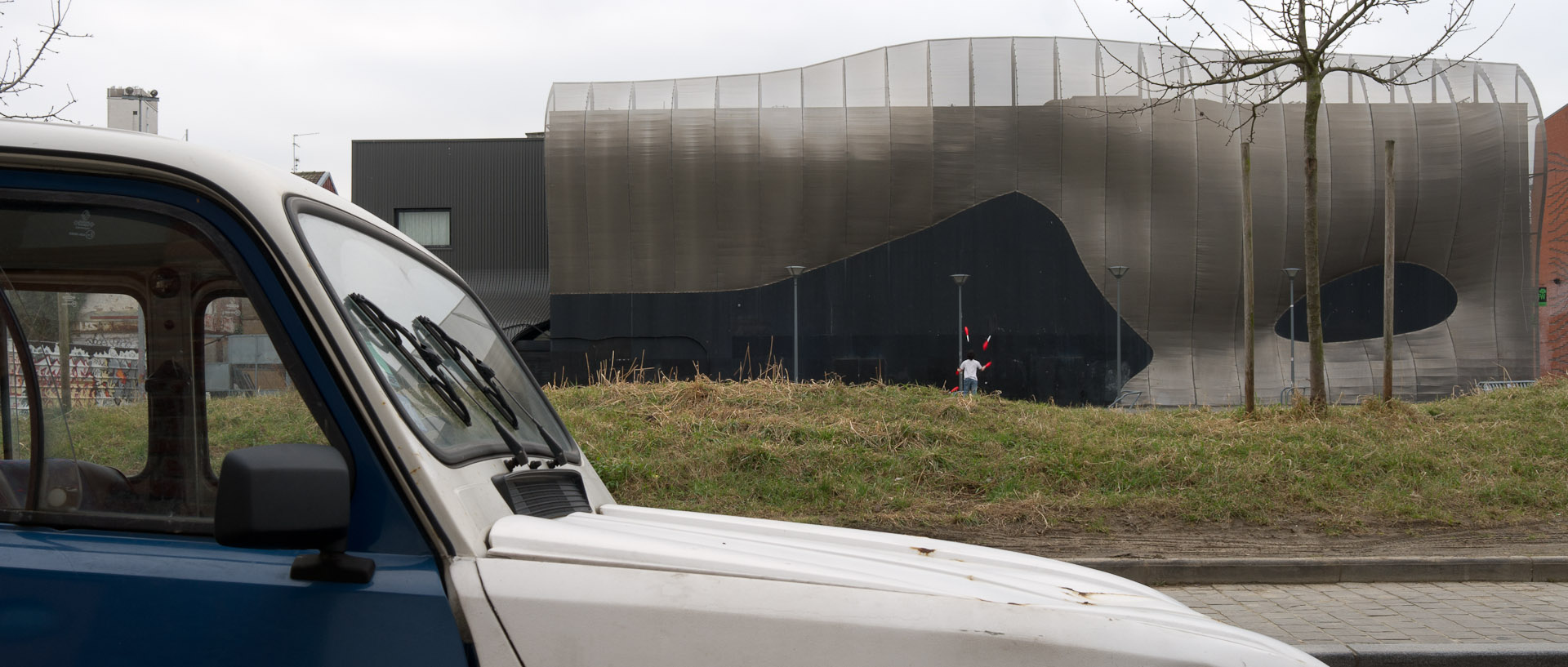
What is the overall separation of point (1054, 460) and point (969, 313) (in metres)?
20.2

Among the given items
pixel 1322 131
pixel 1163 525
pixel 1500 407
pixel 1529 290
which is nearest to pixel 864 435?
pixel 1163 525

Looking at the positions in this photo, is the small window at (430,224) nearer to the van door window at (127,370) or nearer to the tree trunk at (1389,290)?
the tree trunk at (1389,290)

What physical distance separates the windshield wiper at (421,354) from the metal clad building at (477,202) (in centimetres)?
3551

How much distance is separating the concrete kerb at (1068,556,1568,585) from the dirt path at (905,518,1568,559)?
186mm

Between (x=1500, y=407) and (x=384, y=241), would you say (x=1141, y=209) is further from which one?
(x=384, y=241)

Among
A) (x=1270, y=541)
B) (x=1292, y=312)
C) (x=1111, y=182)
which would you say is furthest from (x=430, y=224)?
(x=1270, y=541)

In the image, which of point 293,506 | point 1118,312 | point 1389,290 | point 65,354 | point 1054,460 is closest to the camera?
point 293,506

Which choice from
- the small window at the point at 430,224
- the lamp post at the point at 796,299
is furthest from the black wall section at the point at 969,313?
the small window at the point at 430,224

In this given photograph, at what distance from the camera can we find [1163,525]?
8.76 m

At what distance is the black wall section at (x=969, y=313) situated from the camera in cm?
3017

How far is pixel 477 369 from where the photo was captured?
7.30ft

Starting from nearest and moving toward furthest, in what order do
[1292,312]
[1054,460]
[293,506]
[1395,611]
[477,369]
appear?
1. [293,506]
2. [477,369]
3. [1395,611]
4. [1054,460]
5. [1292,312]

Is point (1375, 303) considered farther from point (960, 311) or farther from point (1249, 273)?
point (1249, 273)

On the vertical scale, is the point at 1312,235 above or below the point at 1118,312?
above
